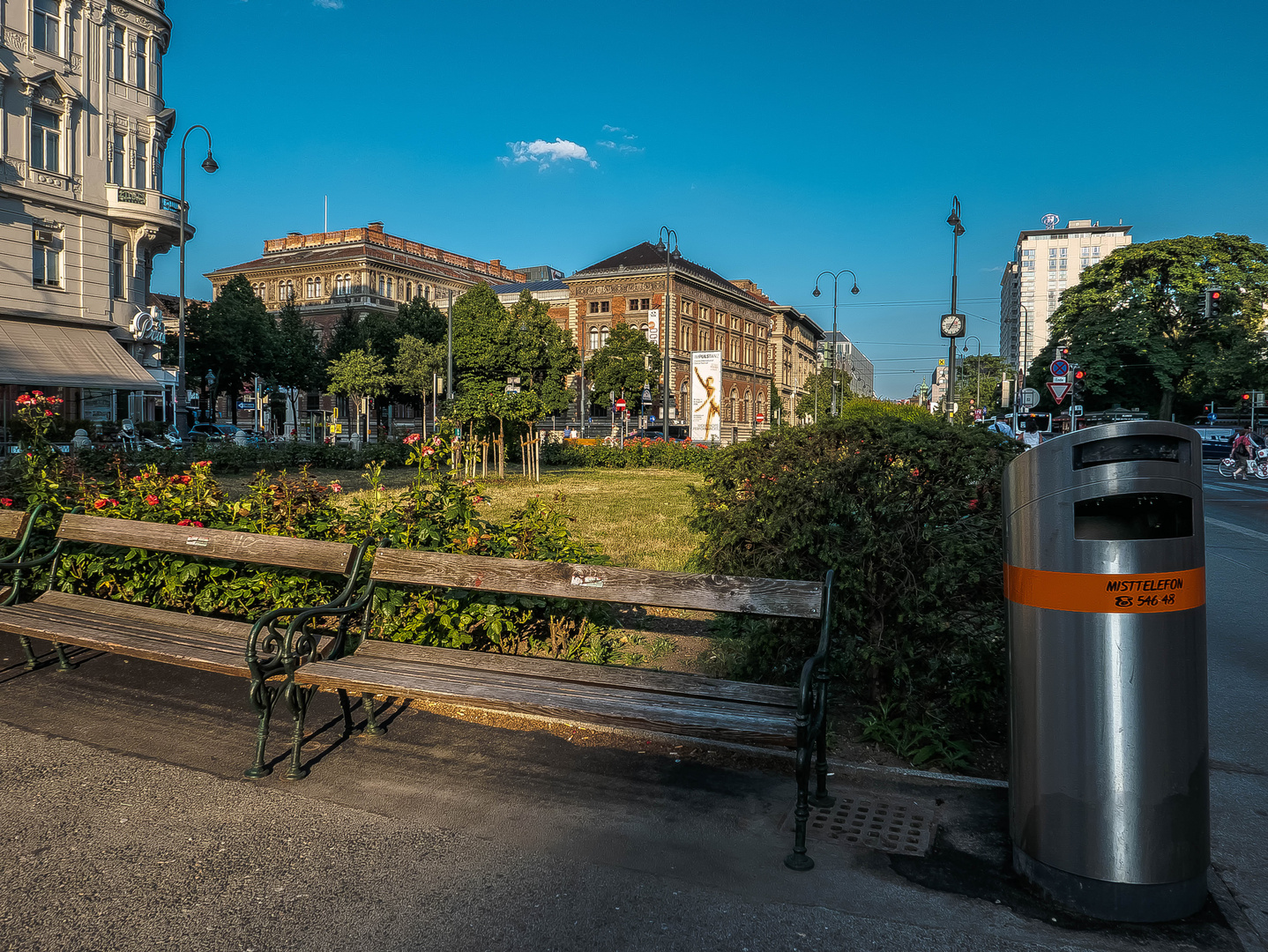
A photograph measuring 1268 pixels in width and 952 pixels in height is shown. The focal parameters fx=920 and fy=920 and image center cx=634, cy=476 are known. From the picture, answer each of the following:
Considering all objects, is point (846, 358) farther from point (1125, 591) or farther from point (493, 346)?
point (1125, 591)

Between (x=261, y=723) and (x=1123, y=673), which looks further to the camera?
(x=261, y=723)

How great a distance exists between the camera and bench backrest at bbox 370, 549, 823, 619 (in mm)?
3842

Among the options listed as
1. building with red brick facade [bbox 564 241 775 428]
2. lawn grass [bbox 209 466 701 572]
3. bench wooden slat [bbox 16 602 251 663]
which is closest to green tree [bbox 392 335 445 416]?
building with red brick facade [bbox 564 241 775 428]

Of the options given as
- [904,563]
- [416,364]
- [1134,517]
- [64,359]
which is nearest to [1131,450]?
[1134,517]

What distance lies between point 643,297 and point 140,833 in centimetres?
7187

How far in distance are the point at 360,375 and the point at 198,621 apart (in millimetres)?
53207

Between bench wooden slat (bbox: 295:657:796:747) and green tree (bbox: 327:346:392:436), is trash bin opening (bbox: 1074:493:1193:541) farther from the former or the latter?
green tree (bbox: 327:346:392:436)

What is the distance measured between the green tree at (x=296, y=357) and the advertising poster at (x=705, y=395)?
28.9m

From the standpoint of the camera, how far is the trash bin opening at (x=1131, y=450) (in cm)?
279

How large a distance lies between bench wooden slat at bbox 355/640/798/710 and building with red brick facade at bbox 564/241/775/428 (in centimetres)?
6147

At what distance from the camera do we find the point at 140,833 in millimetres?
3365

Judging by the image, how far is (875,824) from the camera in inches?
138

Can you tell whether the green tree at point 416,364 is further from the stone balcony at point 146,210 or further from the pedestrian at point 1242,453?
the pedestrian at point 1242,453

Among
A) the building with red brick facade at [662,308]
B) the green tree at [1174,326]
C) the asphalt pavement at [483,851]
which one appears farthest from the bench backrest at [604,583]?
the building with red brick facade at [662,308]
